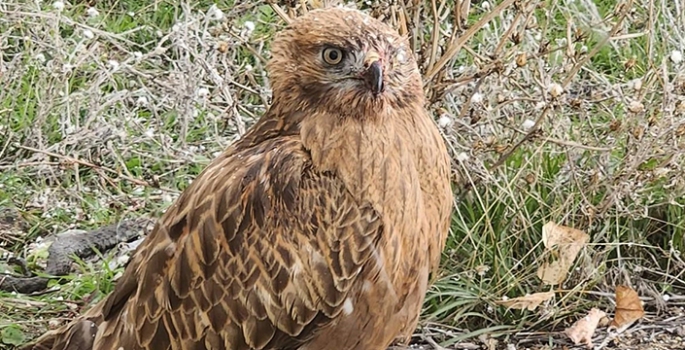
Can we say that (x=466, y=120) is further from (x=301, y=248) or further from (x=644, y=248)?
(x=301, y=248)

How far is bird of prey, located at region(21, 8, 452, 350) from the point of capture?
327 cm

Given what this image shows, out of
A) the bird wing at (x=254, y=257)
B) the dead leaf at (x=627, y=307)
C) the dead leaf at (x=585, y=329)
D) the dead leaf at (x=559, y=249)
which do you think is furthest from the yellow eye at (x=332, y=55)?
the dead leaf at (x=627, y=307)

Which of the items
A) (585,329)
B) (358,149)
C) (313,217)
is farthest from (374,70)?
(585,329)

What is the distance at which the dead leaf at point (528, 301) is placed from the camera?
14.5 feet

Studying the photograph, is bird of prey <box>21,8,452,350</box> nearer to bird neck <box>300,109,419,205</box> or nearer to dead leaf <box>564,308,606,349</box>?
bird neck <box>300,109,419,205</box>

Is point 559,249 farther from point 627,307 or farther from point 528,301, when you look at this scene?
point 627,307

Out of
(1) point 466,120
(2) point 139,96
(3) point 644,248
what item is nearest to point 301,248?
(1) point 466,120

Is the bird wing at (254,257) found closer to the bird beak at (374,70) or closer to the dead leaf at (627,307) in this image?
the bird beak at (374,70)

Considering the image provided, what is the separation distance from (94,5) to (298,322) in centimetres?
361

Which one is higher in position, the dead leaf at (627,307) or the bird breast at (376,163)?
the bird breast at (376,163)

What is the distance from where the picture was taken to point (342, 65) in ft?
10.6

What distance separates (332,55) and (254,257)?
0.60 metres

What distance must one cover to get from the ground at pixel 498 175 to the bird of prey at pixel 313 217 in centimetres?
98

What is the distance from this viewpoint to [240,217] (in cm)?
331
